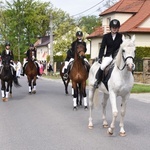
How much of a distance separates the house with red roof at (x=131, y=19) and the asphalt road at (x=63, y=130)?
29860 mm

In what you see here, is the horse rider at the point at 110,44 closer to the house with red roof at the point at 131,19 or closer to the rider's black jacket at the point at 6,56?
the rider's black jacket at the point at 6,56

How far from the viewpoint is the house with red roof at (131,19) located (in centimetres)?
4416

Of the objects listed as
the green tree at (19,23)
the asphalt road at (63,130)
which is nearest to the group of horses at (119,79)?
the asphalt road at (63,130)

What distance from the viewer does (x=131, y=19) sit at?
47.5 metres

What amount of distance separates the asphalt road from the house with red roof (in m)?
29.9

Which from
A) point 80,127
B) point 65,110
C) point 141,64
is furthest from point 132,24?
point 80,127

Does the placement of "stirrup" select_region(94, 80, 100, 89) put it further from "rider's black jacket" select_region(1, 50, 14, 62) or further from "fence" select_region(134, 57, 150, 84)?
"fence" select_region(134, 57, 150, 84)

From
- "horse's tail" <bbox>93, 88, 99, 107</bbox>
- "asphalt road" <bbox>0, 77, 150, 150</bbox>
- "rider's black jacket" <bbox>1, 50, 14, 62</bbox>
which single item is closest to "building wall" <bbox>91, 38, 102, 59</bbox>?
"rider's black jacket" <bbox>1, 50, 14, 62</bbox>

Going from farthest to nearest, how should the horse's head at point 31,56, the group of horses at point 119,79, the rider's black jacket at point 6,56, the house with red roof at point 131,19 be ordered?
the house with red roof at point 131,19 → the horse's head at point 31,56 → the rider's black jacket at point 6,56 → the group of horses at point 119,79

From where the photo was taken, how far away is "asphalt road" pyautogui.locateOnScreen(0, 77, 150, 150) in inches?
320

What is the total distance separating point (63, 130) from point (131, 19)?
3918 centimetres

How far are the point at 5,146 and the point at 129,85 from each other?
309cm

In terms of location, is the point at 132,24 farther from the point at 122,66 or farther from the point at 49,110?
the point at 122,66

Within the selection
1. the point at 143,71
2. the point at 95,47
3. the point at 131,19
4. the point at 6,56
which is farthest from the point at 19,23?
the point at 6,56
